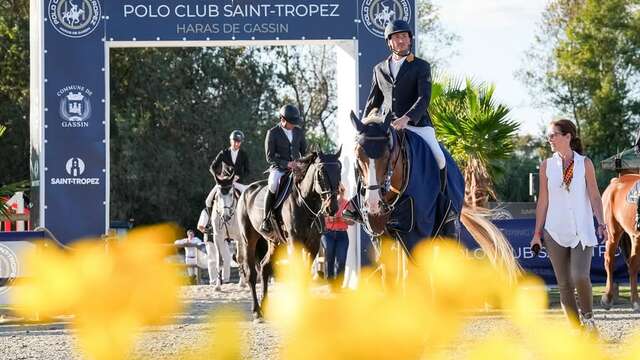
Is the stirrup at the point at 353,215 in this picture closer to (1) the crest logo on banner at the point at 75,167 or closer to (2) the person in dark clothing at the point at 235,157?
(1) the crest logo on banner at the point at 75,167

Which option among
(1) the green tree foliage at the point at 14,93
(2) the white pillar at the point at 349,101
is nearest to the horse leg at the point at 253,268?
(2) the white pillar at the point at 349,101

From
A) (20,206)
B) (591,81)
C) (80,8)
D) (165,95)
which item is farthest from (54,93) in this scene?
(591,81)

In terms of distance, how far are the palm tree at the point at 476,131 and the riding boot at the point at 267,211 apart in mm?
6820

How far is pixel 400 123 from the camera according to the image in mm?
8078

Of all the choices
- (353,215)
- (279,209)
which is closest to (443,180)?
(353,215)

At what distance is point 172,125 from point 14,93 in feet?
17.3

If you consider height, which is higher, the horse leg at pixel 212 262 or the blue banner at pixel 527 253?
the blue banner at pixel 527 253

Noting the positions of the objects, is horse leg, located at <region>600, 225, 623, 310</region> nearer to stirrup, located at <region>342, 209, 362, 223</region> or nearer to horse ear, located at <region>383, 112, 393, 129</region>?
stirrup, located at <region>342, 209, 362, 223</region>

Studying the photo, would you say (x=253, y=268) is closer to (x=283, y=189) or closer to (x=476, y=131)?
(x=283, y=189)

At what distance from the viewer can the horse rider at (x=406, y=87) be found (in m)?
8.40

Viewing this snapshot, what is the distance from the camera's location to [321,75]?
147ft

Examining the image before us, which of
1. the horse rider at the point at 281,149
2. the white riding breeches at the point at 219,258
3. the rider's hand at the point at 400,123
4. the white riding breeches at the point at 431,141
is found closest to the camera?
the rider's hand at the point at 400,123

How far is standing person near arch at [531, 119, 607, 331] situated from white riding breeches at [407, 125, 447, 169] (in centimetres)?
128

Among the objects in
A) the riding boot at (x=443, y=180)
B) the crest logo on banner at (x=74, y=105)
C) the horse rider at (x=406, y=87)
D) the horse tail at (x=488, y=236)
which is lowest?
the horse tail at (x=488, y=236)
